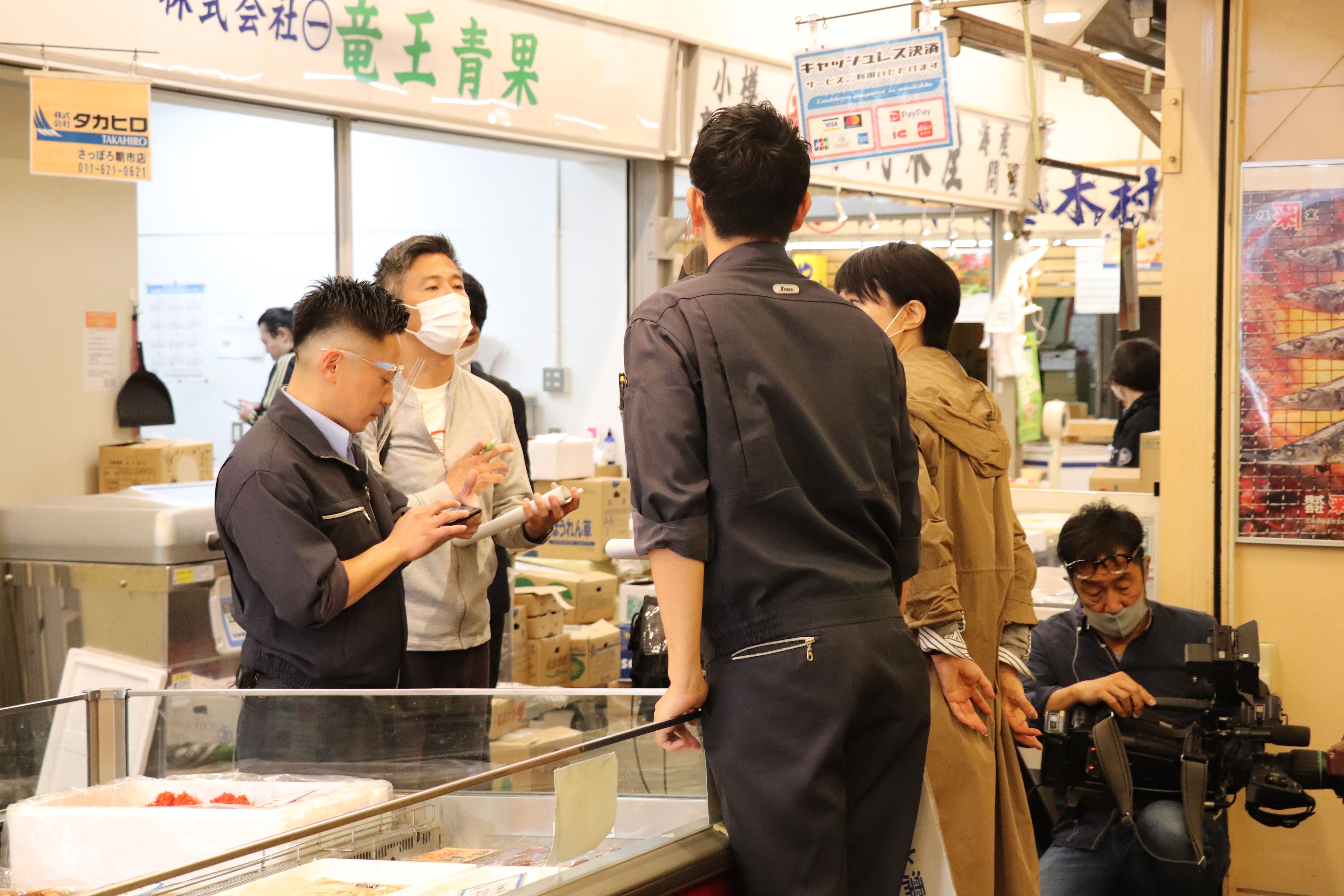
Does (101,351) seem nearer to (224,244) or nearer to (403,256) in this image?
(224,244)

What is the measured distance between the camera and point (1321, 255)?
3562mm

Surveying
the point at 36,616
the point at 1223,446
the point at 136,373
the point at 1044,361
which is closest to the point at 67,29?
the point at 136,373

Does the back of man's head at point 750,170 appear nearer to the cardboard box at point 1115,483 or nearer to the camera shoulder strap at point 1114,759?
the camera shoulder strap at point 1114,759

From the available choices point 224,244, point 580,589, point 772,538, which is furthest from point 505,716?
point 224,244

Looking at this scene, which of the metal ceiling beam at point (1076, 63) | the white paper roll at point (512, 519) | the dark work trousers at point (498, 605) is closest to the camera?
the white paper roll at point (512, 519)

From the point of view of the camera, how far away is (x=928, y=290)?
7.91ft

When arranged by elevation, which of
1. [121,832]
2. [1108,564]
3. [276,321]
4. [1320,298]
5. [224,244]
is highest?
[224,244]

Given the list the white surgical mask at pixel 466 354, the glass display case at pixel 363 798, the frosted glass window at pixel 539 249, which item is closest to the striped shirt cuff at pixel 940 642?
the glass display case at pixel 363 798

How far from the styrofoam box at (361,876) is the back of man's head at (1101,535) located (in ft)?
7.17

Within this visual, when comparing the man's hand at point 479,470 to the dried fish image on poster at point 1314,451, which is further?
the dried fish image on poster at point 1314,451

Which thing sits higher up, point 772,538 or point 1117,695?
point 772,538

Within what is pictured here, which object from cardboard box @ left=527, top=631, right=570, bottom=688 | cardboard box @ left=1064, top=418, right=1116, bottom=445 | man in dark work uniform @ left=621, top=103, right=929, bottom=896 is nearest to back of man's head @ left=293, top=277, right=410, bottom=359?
man in dark work uniform @ left=621, top=103, right=929, bottom=896

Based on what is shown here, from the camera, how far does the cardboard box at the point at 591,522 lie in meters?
5.75

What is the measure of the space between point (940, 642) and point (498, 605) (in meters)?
2.11
